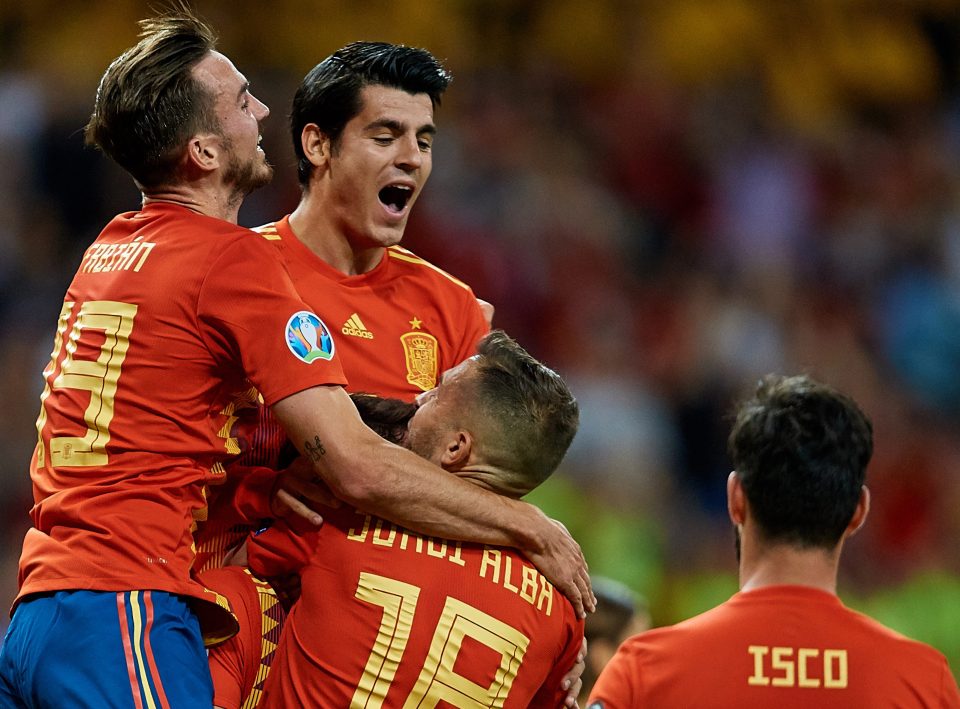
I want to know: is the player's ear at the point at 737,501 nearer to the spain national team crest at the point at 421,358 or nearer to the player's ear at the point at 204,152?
the spain national team crest at the point at 421,358

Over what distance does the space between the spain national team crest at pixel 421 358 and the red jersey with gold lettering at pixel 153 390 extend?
68cm

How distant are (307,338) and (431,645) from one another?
0.70m

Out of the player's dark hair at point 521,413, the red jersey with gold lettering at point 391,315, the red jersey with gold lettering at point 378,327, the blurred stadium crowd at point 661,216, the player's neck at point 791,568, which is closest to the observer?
the player's neck at point 791,568

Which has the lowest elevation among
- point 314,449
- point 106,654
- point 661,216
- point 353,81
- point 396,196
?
point 106,654

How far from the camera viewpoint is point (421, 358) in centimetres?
370

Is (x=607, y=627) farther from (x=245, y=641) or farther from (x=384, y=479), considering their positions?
(x=384, y=479)

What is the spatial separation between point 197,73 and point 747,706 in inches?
73.0

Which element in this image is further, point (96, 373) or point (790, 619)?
point (96, 373)

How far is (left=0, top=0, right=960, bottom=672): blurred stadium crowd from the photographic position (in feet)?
25.4

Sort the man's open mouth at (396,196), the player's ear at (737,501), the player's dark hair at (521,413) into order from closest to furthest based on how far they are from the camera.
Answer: the player's ear at (737,501)
the player's dark hair at (521,413)
the man's open mouth at (396,196)

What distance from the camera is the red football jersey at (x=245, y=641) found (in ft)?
9.90

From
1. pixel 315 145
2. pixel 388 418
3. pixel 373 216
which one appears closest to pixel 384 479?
pixel 388 418

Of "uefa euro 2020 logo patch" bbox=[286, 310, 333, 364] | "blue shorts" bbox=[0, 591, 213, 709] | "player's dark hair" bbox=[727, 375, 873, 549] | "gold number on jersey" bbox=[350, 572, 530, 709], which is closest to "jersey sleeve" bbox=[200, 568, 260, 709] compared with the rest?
"blue shorts" bbox=[0, 591, 213, 709]

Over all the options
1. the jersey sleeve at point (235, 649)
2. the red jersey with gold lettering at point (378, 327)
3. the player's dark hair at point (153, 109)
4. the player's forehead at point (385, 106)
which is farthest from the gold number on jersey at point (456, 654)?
the player's forehead at point (385, 106)
